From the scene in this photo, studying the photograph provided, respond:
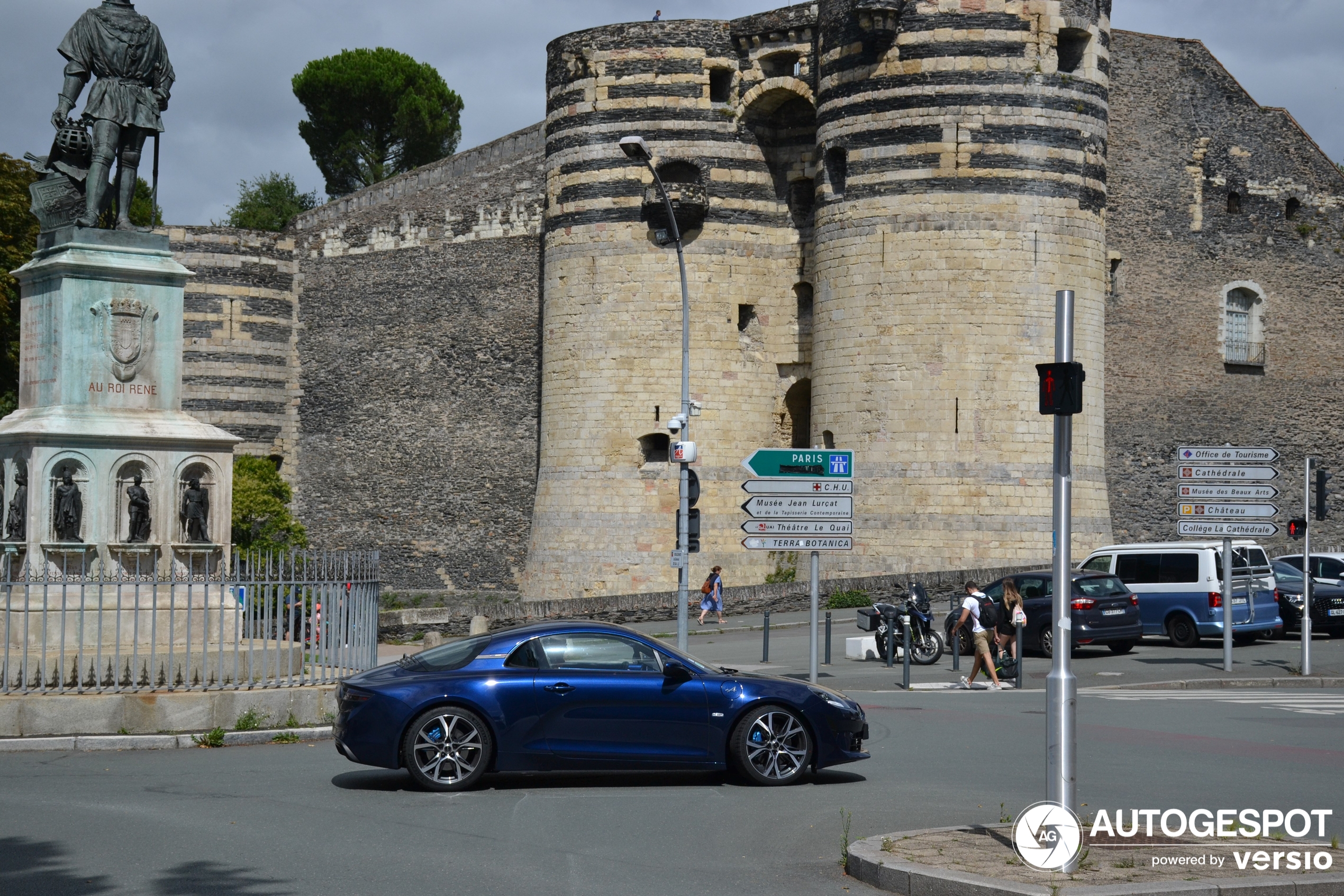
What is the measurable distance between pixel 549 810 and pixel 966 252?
21975 mm

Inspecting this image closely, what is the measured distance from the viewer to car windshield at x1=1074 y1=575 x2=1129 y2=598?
22016 mm

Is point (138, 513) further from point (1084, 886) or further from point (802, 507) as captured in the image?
point (1084, 886)

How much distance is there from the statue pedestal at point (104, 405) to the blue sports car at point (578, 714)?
432 cm

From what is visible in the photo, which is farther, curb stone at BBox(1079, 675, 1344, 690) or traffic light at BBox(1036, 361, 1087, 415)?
curb stone at BBox(1079, 675, 1344, 690)

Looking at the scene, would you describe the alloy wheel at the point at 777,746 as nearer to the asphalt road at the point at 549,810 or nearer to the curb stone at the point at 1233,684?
the asphalt road at the point at 549,810

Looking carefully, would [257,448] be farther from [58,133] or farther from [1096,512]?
[58,133]

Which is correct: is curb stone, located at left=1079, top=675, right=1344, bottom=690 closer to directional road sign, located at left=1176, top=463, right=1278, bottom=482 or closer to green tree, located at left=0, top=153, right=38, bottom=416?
directional road sign, located at left=1176, top=463, right=1278, bottom=482

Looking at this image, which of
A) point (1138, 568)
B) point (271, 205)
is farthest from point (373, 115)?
point (1138, 568)

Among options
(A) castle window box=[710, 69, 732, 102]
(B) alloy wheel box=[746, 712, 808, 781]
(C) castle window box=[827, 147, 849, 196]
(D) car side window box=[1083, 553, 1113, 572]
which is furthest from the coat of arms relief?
(A) castle window box=[710, 69, 732, 102]

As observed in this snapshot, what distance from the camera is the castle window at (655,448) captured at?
33375 mm

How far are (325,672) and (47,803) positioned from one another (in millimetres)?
4083

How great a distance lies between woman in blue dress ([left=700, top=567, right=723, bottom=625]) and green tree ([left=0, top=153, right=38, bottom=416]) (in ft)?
50.6

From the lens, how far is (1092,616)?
71.5 ft

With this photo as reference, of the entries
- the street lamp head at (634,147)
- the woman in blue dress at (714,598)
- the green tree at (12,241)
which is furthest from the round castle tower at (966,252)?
the green tree at (12,241)
